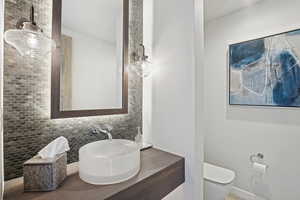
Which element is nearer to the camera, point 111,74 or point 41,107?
point 41,107

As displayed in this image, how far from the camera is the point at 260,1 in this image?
180cm

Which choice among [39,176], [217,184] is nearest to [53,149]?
[39,176]

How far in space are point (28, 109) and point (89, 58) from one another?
1.56ft

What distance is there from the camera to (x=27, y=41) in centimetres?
71

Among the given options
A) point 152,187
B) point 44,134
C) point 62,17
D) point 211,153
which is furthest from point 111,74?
point 211,153

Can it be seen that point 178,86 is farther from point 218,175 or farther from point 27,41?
point 218,175

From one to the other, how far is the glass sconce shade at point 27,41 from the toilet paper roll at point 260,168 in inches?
86.5

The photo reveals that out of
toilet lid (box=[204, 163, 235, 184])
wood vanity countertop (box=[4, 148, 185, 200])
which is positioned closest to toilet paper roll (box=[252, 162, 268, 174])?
toilet lid (box=[204, 163, 235, 184])

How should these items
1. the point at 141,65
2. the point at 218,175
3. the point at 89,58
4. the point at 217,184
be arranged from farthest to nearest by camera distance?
the point at 218,175
the point at 217,184
the point at 141,65
the point at 89,58

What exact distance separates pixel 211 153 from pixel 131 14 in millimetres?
2111

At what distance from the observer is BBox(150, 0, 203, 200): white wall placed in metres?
1.02

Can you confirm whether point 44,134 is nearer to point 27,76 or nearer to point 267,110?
point 27,76

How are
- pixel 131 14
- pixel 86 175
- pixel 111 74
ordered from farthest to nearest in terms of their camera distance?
pixel 131 14
pixel 111 74
pixel 86 175

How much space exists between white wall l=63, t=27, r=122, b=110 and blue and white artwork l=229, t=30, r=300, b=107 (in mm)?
1570
